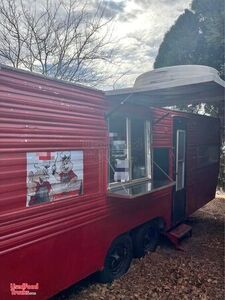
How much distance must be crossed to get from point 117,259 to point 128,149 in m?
1.97

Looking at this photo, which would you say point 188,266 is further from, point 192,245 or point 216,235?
point 216,235

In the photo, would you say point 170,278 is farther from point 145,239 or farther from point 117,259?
point 145,239

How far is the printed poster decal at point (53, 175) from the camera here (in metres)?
3.58

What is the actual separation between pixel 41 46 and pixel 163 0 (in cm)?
626

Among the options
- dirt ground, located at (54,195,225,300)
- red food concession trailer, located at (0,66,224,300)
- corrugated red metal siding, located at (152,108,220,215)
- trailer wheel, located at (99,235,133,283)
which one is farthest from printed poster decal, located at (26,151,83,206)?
corrugated red metal siding, located at (152,108,220,215)

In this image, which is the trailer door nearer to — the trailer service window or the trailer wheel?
the trailer service window

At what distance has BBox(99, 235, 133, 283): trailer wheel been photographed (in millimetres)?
5086

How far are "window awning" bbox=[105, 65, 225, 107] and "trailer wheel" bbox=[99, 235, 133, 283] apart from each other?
2479mm

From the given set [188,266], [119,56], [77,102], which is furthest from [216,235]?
[119,56]

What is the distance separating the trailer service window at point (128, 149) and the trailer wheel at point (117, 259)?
109 centimetres

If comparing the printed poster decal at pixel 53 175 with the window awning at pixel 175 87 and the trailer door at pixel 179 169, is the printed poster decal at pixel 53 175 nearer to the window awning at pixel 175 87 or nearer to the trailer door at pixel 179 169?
the window awning at pixel 175 87

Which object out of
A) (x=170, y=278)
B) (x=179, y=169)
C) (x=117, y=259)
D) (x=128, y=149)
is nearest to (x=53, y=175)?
(x=128, y=149)

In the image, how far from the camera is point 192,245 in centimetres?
738

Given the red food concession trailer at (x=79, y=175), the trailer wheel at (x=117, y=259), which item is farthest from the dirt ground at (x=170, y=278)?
the red food concession trailer at (x=79, y=175)
